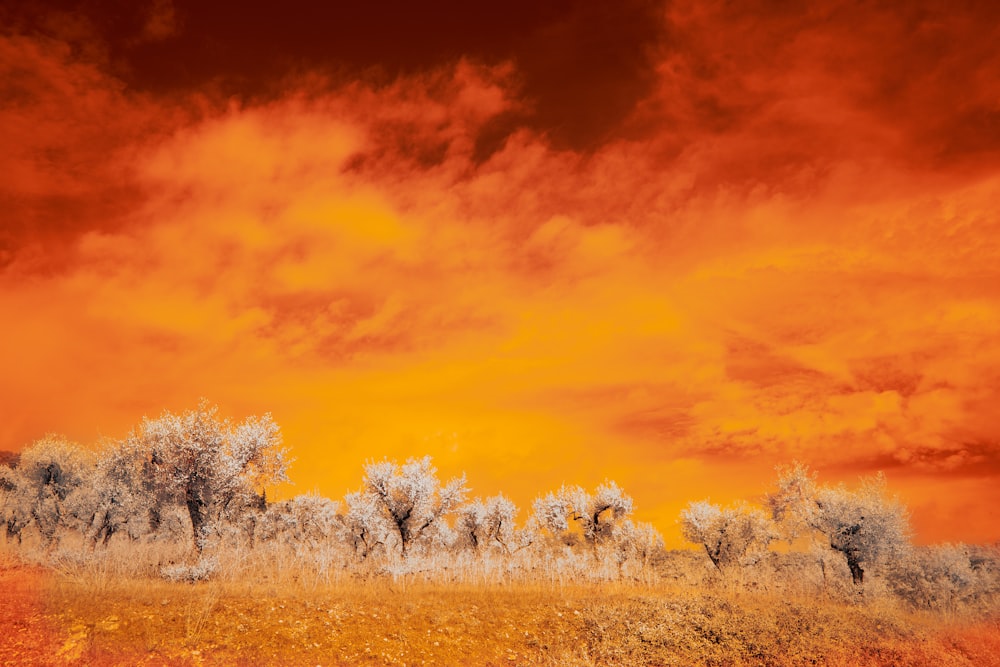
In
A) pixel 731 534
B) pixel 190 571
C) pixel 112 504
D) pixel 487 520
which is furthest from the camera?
pixel 487 520

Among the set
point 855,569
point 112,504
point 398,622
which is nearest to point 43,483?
point 112,504

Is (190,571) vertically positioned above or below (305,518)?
below

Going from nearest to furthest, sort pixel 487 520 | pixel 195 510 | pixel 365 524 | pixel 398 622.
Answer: pixel 398 622 < pixel 195 510 < pixel 365 524 < pixel 487 520

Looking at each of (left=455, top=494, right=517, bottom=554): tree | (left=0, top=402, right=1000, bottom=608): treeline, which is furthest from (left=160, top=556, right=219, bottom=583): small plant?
(left=455, top=494, right=517, bottom=554): tree

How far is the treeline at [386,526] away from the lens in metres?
32.2

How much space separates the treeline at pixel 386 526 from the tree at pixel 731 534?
0.41 ft

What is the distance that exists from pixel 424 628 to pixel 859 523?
4175cm

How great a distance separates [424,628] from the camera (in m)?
22.2

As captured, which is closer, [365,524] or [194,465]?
[194,465]

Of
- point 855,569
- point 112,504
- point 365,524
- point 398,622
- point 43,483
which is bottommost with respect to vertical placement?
point 855,569

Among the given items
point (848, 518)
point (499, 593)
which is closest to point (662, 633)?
point (499, 593)

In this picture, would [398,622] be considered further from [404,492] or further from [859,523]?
[859,523]

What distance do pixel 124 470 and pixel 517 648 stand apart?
122ft

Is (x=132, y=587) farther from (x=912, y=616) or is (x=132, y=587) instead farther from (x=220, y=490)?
(x=912, y=616)
